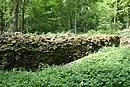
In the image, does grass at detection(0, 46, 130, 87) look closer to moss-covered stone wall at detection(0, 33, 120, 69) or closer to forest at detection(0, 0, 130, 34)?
moss-covered stone wall at detection(0, 33, 120, 69)

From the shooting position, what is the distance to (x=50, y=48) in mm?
10008

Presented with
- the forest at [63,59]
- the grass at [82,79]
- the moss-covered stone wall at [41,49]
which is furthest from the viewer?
the moss-covered stone wall at [41,49]

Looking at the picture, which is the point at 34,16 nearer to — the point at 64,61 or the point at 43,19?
the point at 43,19

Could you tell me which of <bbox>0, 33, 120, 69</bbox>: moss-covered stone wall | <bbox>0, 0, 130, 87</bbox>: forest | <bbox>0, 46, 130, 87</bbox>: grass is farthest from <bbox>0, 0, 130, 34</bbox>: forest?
<bbox>0, 46, 130, 87</bbox>: grass

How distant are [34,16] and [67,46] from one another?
1805 centimetres

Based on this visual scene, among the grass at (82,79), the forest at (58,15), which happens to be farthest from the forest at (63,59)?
the forest at (58,15)

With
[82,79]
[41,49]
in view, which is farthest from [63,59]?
[82,79]

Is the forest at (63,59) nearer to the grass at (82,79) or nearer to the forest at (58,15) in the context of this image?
the grass at (82,79)

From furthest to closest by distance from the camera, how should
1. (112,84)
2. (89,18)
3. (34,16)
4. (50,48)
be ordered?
1. (89,18)
2. (34,16)
3. (50,48)
4. (112,84)

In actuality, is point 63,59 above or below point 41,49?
below

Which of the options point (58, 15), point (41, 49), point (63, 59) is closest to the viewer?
point (41, 49)

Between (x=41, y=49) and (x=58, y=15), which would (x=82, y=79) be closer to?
(x=41, y=49)

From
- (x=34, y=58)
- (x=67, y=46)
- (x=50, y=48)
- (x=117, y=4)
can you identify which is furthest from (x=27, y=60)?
(x=117, y=4)

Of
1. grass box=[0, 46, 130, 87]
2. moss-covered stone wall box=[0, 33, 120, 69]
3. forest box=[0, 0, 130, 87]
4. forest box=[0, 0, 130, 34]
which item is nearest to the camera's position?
grass box=[0, 46, 130, 87]
